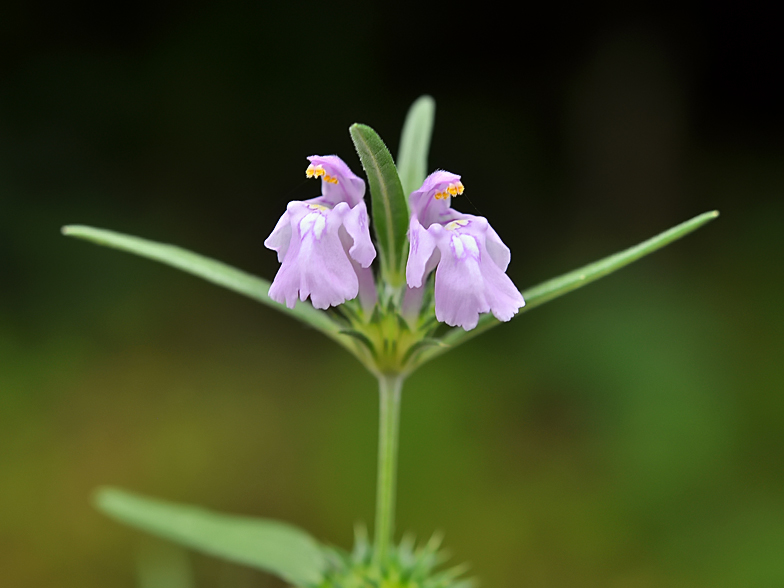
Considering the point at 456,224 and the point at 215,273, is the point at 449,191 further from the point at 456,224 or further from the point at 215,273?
the point at 215,273

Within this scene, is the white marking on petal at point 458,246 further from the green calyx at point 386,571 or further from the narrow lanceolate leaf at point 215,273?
the green calyx at point 386,571

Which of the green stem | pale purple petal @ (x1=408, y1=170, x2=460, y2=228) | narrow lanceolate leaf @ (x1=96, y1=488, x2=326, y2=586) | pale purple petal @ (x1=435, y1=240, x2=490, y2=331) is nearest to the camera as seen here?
pale purple petal @ (x1=435, y1=240, x2=490, y2=331)

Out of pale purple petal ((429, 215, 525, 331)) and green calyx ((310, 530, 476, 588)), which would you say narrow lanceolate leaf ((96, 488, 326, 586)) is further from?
pale purple petal ((429, 215, 525, 331))

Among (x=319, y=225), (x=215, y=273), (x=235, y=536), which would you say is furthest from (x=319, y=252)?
(x=235, y=536)

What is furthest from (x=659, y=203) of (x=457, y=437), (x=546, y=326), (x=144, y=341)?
(x=144, y=341)

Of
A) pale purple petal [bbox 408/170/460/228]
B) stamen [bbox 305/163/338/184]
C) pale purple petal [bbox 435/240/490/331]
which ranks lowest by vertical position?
pale purple petal [bbox 435/240/490/331]

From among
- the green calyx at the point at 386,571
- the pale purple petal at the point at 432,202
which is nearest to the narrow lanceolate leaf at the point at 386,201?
the pale purple petal at the point at 432,202

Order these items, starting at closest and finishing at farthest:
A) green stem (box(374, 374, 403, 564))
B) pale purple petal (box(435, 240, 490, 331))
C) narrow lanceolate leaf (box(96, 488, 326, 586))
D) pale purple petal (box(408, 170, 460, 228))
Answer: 1. pale purple petal (box(435, 240, 490, 331))
2. pale purple petal (box(408, 170, 460, 228))
3. green stem (box(374, 374, 403, 564))
4. narrow lanceolate leaf (box(96, 488, 326, 586))

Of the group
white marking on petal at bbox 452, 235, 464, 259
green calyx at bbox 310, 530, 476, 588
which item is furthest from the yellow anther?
green calyx at bbox 310, 530, 476, 588
